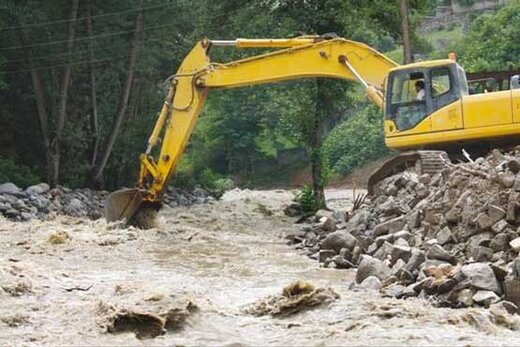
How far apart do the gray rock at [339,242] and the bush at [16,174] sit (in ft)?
43.4

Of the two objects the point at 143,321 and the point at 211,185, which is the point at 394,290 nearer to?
the point at 143,321

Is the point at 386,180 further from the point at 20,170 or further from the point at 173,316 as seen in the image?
the point at 20,170

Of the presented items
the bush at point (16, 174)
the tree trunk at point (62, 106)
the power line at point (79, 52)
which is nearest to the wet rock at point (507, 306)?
the bush at point (16, 174)

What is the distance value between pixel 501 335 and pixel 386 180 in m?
9.03

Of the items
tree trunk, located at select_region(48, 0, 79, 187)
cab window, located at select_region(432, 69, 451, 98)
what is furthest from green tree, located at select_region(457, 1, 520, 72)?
cab window, located at select_region(432, 69, 451, 98)

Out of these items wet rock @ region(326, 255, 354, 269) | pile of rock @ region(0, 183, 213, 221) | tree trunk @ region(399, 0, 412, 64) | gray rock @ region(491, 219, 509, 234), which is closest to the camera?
gray rock @ region(491, 219, 509, 234)

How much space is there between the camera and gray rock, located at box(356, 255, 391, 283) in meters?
9.95

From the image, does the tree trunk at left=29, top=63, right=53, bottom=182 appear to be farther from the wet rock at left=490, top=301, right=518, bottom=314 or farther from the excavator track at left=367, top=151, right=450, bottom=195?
the wet rock at left=490, top=301, right=518, bottom=314

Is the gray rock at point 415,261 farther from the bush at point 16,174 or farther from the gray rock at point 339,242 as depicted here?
the bush at point 16,174

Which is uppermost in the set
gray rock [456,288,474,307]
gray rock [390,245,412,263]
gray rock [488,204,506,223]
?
gray rock [488,204,506,223]

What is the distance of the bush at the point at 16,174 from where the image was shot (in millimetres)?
23533

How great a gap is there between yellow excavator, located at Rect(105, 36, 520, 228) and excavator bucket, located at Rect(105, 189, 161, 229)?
21mm

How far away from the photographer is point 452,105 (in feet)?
47.0

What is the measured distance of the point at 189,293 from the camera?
922 centimetres
